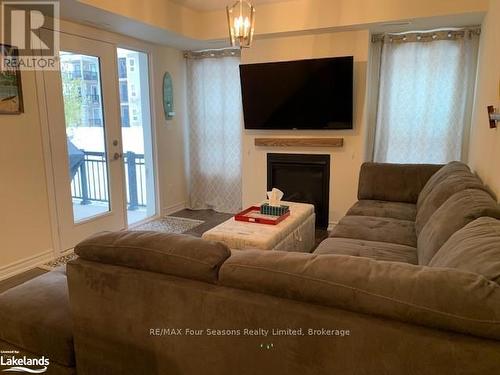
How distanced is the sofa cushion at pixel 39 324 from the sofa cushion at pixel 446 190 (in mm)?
2153

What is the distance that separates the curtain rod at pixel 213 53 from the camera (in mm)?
4742

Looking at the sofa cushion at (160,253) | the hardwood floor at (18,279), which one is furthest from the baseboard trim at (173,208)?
the sofa cushion at (160,253)

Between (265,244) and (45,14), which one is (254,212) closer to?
(265,244)

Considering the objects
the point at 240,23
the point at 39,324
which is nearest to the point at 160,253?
the point at 39,324

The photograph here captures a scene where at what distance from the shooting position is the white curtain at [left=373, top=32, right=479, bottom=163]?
12.5 feet

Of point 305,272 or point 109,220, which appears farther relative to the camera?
point 109,220

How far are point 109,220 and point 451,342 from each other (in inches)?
149

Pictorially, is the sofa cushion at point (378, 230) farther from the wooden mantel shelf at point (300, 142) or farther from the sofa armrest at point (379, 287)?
the sofa armrest at point (379, 287)

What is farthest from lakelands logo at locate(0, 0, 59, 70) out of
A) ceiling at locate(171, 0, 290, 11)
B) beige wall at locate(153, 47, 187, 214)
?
beige wall at locate(153, 47, 187, 214)

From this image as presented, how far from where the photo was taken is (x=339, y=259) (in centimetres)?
114

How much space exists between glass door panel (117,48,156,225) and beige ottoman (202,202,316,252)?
2.31 m

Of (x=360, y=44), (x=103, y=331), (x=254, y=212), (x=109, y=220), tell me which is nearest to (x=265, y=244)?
(x=254, y=212)

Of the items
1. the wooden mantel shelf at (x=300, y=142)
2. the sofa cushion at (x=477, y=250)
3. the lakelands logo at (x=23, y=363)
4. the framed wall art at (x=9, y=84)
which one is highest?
the framed wall art at (x=9, y=84)

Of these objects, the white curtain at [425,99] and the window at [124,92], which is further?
the window at [124,92]
